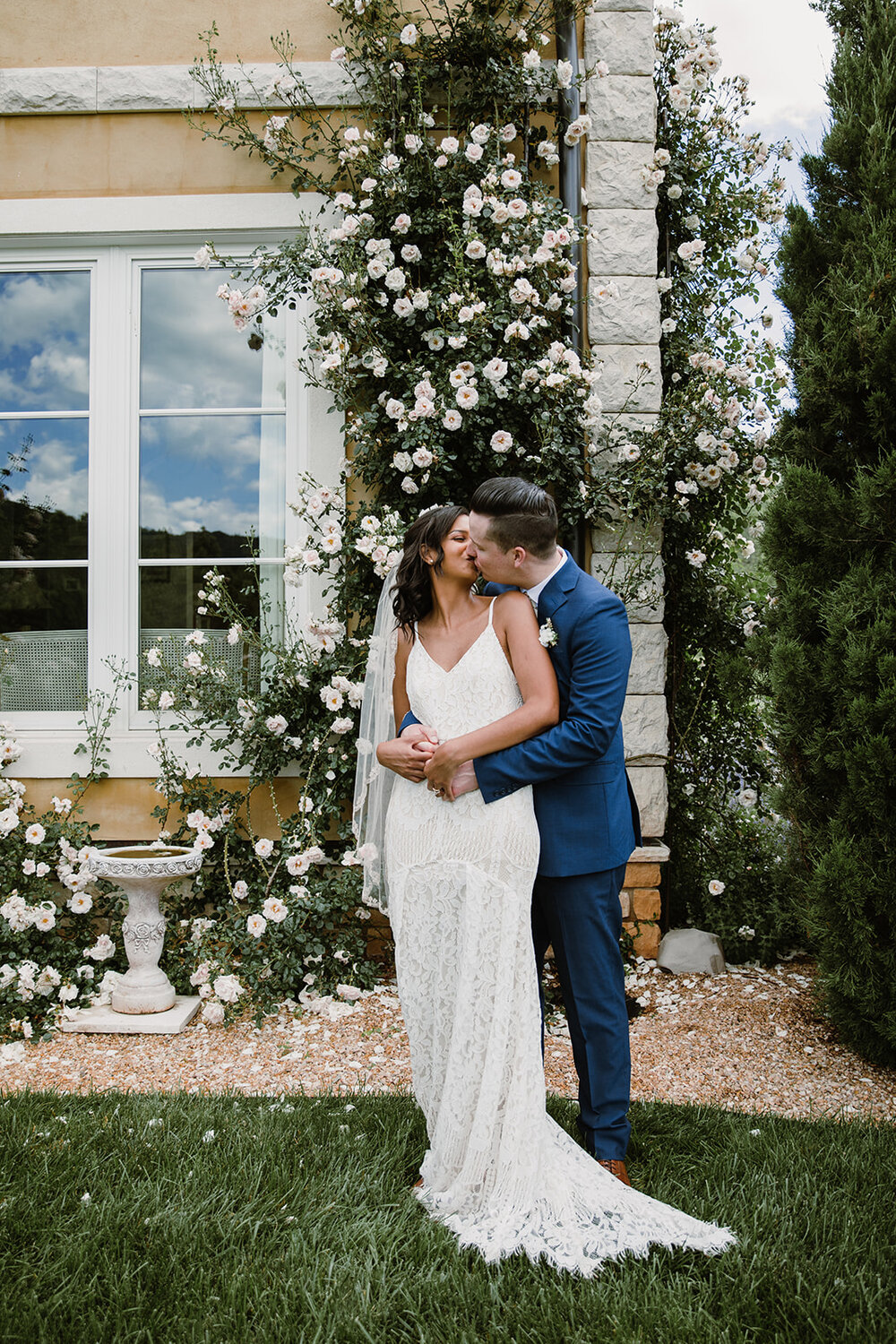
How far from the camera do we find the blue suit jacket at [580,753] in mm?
2441

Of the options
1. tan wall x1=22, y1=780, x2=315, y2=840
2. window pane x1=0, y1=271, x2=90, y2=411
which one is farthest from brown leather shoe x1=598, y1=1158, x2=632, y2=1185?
window pane x1=0, y1=271, x2=90, y2=411

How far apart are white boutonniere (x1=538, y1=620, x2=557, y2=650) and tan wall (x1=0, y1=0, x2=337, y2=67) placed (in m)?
3.67

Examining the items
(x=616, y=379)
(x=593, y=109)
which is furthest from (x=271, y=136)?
(x=616, y=379)

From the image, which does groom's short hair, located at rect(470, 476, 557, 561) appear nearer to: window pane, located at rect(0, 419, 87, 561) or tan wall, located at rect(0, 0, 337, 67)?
window pane, located at rect(0, 419, 87, 561)

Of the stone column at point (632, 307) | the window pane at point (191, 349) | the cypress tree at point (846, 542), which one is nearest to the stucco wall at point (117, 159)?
the window pane at point (191, 349)

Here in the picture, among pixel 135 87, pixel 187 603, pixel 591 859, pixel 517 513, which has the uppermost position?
pixel 135 87

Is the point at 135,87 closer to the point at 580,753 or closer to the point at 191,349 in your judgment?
the point at 191,349

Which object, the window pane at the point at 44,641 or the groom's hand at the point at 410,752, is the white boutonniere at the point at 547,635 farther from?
the window pane at the point at 44,641

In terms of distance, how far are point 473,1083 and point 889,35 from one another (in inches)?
152

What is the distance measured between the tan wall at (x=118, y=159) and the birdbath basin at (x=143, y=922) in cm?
319

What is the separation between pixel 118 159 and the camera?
476cm

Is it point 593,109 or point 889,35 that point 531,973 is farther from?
point 593,109

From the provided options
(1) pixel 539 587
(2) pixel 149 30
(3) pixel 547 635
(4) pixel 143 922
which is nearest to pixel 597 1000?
(3) pixel 547 635

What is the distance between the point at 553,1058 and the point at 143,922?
177 centimetres
